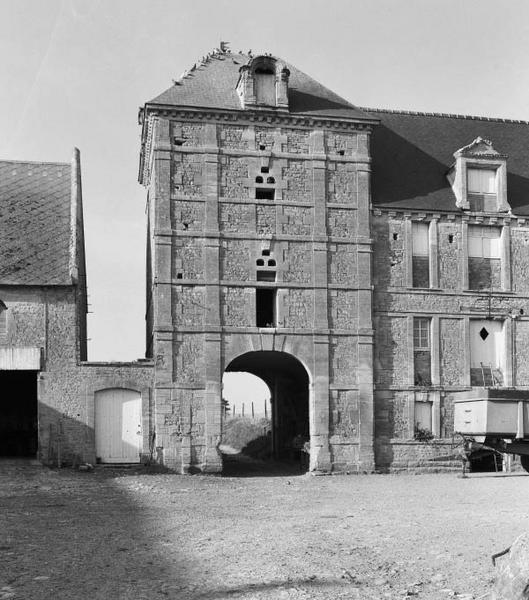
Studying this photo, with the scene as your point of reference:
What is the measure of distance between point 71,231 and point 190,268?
4.29 meters

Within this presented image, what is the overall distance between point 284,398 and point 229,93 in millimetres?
11652

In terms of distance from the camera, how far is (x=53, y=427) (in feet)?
86.6

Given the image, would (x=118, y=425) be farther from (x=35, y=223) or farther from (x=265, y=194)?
(x=265, y=194)

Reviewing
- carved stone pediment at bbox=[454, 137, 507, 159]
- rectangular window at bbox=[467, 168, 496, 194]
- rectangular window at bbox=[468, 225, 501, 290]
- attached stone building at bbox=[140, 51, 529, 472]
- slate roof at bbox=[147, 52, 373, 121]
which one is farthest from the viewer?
rectangular window at bbox=[467, 168, 496, 194]

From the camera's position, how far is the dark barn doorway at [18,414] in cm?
3272

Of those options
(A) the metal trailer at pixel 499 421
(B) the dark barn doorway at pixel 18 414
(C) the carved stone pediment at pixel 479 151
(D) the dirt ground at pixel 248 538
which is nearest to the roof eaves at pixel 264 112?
(C) the carved stone pediment at pixel 479 151

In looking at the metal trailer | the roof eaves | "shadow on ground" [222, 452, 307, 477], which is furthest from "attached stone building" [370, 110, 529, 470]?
the metal trailer

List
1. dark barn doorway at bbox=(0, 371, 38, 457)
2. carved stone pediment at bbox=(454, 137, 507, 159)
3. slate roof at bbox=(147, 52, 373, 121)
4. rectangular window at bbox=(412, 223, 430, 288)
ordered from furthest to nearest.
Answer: dark barn doorway at bbox=(0, 371, 38, 457) → carved stone pediment at bbox=(454, 137, 507, 159) → rectangular window at bbox=(412, 223, 430, 288) → slate roof at bbox=(147, 52, 373, 121)

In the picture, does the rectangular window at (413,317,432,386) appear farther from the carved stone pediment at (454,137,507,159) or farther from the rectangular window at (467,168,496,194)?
the carved stone pediment at (454,137,507,159)

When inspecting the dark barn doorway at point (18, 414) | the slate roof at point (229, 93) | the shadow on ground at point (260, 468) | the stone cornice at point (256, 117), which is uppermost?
the slate roof at point (229, 93)

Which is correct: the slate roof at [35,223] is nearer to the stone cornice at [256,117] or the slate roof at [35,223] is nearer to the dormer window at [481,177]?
the stone cornice at [256,117]

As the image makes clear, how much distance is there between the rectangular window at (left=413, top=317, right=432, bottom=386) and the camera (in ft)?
93.5

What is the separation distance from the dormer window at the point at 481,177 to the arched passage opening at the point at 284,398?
24.8 ft

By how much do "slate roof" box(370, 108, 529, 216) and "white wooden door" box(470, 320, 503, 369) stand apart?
12.1 feet
